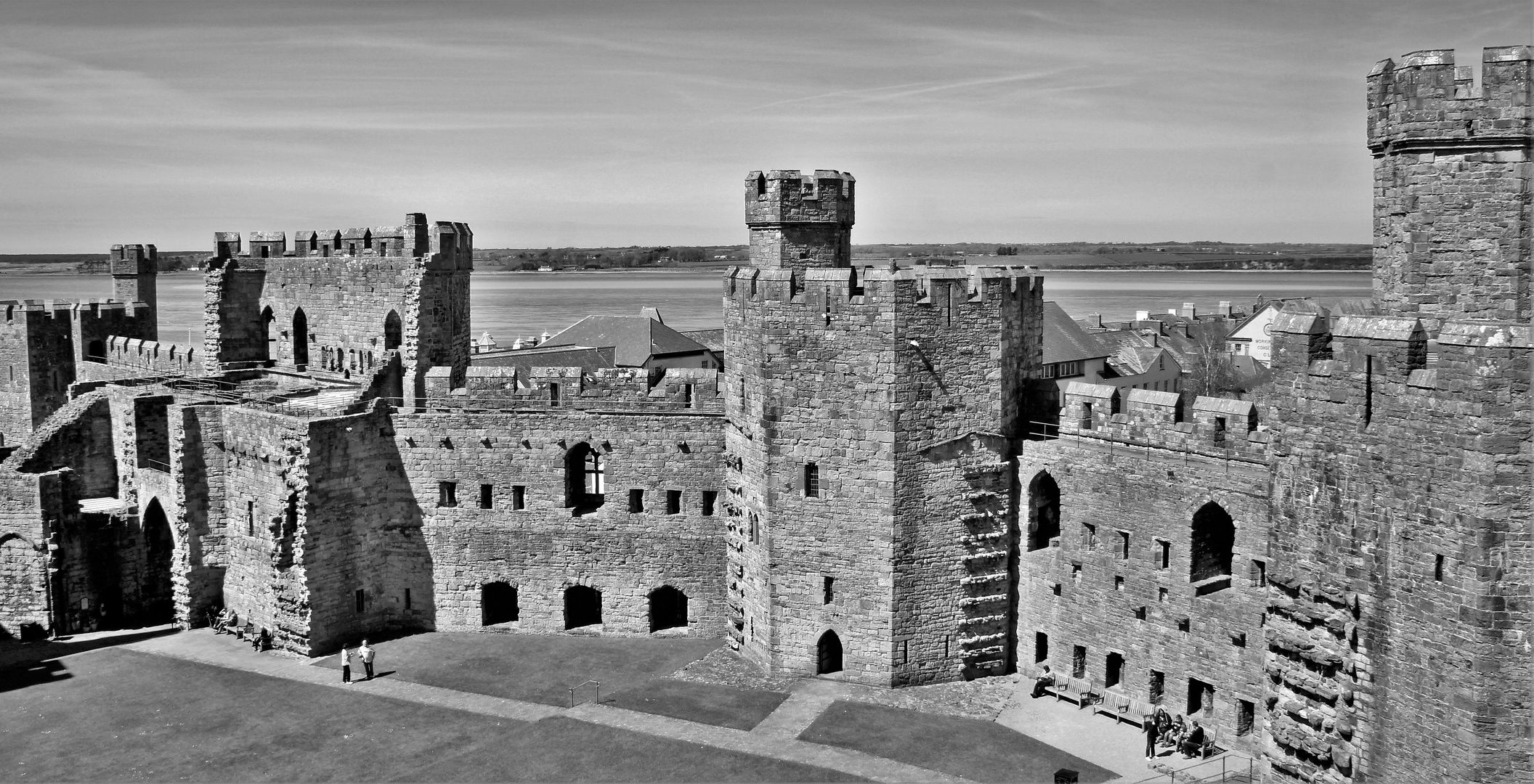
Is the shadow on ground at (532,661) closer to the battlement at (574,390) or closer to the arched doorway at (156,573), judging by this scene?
the battlement at (574,390)

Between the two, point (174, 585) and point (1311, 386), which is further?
point (174, 585)

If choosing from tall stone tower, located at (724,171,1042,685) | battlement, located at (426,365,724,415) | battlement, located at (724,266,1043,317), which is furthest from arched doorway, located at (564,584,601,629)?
battlement, located at (724,266,1043,317)

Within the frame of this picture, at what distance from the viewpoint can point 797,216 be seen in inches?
947

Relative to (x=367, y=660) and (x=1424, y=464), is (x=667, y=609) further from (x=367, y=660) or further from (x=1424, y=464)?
(x=1424, y=464)

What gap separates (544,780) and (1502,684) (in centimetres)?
1310

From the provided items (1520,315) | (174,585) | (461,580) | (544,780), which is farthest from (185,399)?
(1520,315)

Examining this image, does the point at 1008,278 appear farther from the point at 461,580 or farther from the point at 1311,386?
the point at 461,580

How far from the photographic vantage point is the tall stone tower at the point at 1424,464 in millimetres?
12000

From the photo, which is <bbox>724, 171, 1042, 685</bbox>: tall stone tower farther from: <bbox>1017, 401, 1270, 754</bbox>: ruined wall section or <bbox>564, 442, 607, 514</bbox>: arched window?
<bbox>564, 442, 607, 514</bbox>: arched window

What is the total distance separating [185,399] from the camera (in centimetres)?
2819

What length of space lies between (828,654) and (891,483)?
142 inches

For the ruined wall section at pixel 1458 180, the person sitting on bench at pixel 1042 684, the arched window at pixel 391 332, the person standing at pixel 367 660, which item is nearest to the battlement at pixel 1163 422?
the person sitting on bench at pixel 1042 684

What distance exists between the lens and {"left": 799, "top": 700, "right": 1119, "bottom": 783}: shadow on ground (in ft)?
63.6

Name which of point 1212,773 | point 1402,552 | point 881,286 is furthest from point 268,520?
point 1402,552
